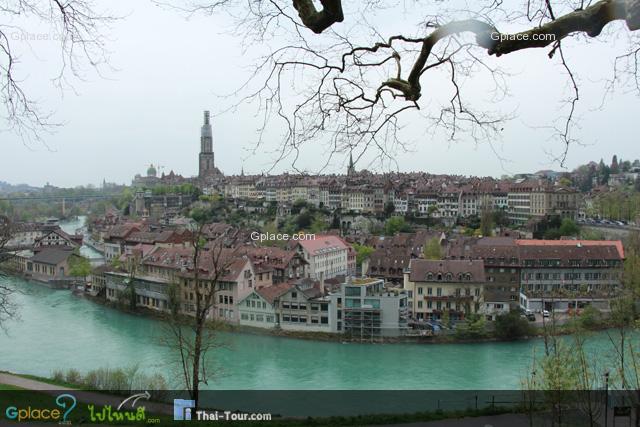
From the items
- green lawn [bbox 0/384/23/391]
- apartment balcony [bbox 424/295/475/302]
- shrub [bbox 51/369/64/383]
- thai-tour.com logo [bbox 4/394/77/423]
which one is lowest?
shrub [bbox 51/369/64/383]

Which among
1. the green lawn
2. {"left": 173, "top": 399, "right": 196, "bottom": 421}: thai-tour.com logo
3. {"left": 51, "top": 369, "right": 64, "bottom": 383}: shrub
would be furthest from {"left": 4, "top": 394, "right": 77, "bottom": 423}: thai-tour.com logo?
{"left": 51, "top": 369, "right": 64, "bottom": 383}: shrub

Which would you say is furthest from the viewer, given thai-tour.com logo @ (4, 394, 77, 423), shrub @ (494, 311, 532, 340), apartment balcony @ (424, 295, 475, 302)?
apartment balcony @ (424, 295, 475, 302)

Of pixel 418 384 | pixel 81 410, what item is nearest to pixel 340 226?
pixel 418 384

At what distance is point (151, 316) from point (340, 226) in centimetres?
1008

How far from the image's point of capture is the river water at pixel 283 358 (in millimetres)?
6465

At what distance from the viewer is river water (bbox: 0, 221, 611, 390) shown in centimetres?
646

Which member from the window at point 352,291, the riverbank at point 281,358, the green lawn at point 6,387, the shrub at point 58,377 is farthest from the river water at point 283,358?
the green lawn at point 6,387

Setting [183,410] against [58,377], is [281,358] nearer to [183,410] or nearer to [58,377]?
[58,377]

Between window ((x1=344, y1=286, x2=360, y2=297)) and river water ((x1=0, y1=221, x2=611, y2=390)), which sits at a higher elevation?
window ((x1=344, y1=286, x2=360, y2=297))

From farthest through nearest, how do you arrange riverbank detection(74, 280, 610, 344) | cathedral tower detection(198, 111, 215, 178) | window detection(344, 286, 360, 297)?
cathedral tower detection(198, 111, 215, 178), window detection(344, 286, 360, 297), riverbank detection(74, 280, 610, 344)

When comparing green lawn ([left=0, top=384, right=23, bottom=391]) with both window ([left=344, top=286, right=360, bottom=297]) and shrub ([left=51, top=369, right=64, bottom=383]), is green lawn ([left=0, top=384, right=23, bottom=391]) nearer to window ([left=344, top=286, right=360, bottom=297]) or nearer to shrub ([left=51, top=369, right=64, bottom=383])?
shrub ([left=51, top=369, right=64, bottom=383])

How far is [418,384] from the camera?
6.36 meters

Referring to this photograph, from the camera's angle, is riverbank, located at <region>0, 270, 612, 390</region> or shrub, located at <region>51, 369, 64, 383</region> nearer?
shrub, located at <region>51, 369, 64, 383</region>

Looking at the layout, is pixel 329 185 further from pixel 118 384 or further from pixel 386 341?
pixel 118 384
